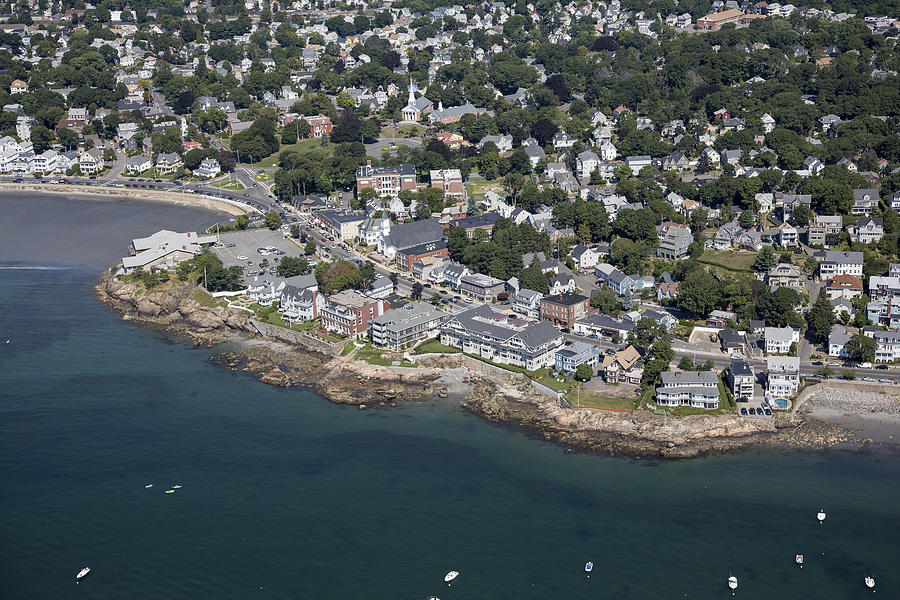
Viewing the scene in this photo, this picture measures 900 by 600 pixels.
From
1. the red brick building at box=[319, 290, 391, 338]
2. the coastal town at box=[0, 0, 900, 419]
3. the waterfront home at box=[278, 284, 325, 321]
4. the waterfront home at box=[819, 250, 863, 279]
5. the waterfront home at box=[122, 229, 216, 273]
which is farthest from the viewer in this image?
the waterfront home at box=[122, 229, 216, 273]

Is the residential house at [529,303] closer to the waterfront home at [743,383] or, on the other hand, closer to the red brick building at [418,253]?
the red brick building at [418,253]

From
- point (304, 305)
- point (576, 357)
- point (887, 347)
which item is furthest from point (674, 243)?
point (304, 305)

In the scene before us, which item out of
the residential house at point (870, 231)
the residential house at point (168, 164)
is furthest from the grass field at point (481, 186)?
the residential house at point (168, 164)

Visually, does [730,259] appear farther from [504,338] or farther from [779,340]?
[504,338]

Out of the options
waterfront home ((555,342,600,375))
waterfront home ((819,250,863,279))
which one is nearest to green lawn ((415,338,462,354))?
waterfront home ((555,342,600,375))

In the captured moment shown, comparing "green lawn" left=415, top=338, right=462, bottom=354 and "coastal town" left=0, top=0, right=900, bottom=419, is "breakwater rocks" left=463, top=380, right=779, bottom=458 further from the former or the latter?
"green lawn" left=415, top=338, right=462, bottom=354

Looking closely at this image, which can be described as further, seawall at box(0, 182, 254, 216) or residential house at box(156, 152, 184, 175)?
residential house at box(156, 152, 184, 175)
